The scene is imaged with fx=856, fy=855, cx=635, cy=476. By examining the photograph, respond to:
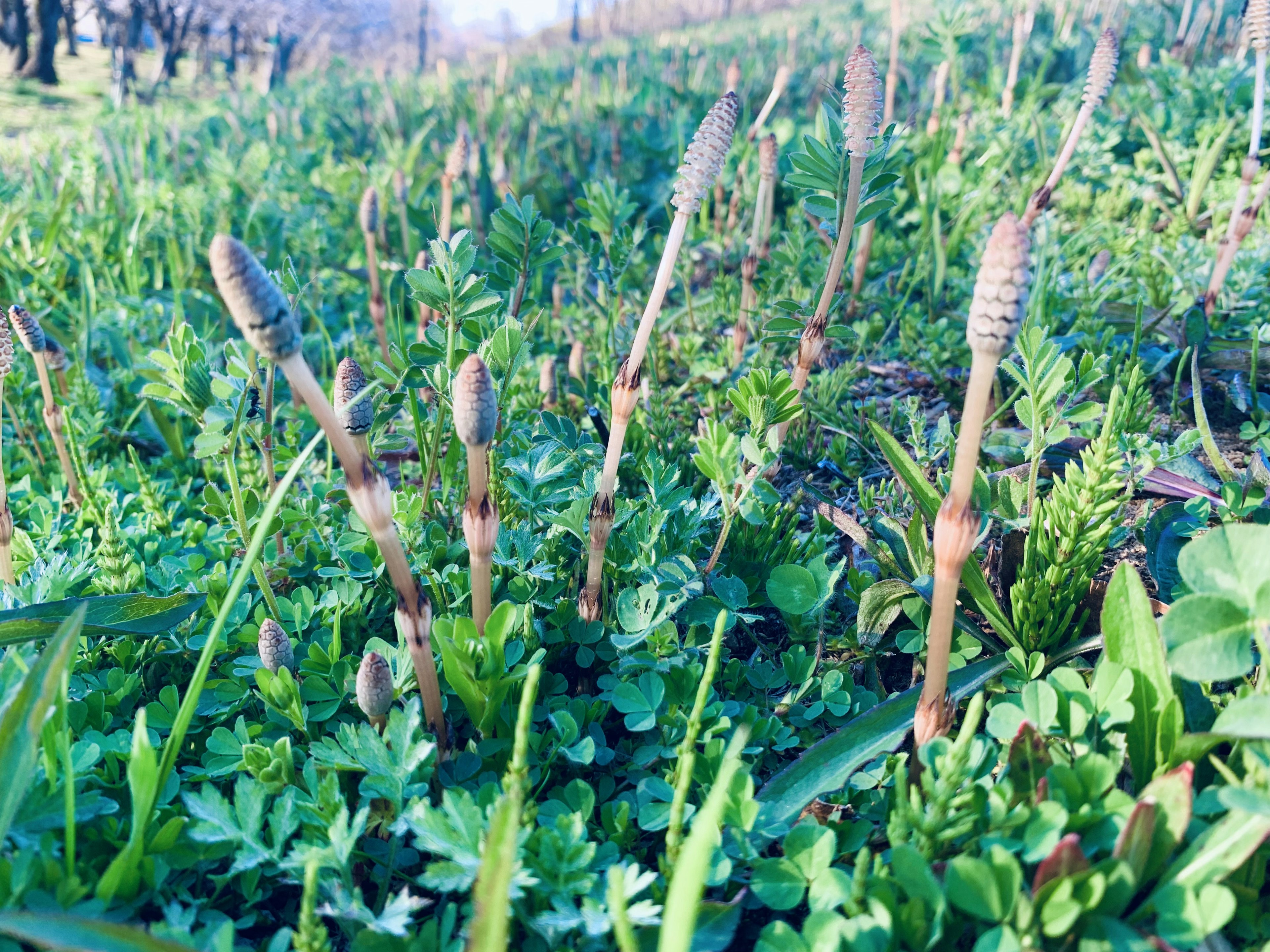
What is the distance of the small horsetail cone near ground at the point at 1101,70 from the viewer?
208 centimetres

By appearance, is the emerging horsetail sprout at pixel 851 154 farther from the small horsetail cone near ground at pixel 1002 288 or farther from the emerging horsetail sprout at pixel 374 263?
the emerging horsetail sprout at pixel 374 263

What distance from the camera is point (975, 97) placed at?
4.82 meters

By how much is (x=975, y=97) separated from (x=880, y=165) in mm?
3802

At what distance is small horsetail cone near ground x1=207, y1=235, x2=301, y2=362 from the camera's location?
35.2 inches

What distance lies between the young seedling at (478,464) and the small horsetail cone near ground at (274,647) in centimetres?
30

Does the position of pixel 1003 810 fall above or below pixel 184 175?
below

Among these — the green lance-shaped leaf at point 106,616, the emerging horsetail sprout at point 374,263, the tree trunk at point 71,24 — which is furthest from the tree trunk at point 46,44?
the green lance-shaped leaf at point 106,616

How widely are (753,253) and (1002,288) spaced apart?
4.92 feet

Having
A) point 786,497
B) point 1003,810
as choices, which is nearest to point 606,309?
point 786,497

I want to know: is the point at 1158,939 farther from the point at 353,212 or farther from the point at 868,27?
the point at 868,27

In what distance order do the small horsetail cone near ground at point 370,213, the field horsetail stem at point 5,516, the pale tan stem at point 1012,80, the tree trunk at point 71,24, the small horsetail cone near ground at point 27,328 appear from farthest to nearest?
the tree trunk at point 71,24 < the pale tan stem at point 1012,80 < the small horsetail cone near ground at point 370,213 < the small horsetail cone near ground at point 27,328 < the field horsetail stem at point 5,516

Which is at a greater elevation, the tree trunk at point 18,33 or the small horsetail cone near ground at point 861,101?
the tree trunk at point 18,33

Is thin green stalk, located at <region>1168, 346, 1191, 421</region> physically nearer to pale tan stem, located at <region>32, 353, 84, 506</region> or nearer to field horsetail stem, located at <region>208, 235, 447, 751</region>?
field horsetail stem, located at <region>208, 235, 447, 751</region>

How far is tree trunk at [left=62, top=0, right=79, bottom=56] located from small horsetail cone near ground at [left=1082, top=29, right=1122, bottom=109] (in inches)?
1173
